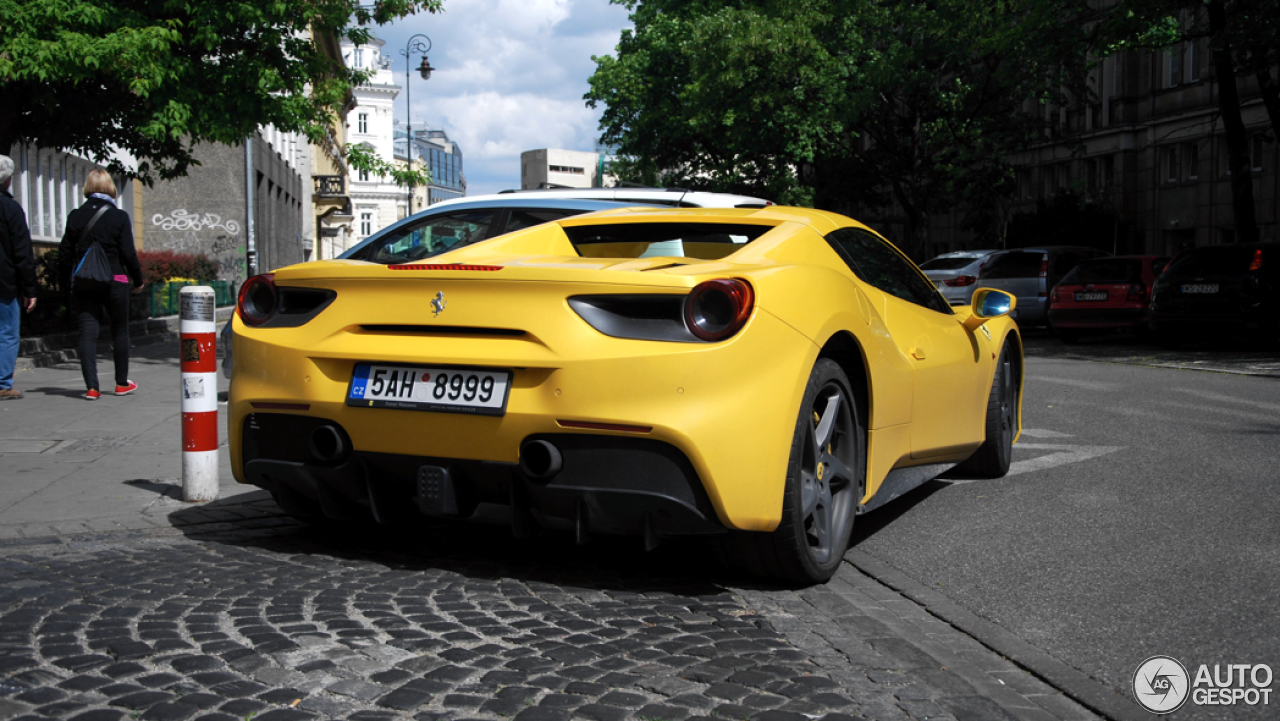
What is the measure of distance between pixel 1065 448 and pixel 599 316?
15.7 ft

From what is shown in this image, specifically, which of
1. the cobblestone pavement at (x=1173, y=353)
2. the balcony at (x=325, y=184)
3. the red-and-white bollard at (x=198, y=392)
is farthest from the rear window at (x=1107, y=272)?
the balcony at (x=325, y=184)

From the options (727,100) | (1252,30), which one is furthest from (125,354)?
(727,100)

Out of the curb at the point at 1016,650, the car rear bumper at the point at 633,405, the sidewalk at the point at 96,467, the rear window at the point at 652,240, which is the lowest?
the curb at the point at 1016,650

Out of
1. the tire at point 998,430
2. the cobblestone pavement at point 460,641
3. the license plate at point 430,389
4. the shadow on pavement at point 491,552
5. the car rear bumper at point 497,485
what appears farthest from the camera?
the tire at point 998,430

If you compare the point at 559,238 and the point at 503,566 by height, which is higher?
the point at 559,238

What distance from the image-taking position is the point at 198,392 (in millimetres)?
5641

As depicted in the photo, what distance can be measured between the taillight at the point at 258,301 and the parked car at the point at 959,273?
17635 mm

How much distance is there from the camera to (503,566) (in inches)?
175

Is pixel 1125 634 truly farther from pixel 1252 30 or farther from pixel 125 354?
pixel 1252 30

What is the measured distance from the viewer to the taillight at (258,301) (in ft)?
14.5

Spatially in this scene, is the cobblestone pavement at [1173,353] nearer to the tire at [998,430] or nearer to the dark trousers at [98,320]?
the tire at [998,430]

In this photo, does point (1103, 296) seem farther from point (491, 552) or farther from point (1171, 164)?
point (1171, 164)

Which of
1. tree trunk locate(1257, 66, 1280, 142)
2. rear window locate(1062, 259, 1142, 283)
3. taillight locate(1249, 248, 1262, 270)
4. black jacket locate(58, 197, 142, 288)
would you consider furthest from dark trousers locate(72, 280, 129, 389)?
tree trunk locate(1257, 66, 1280, 142)

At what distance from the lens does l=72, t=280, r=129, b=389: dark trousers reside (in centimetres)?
997
